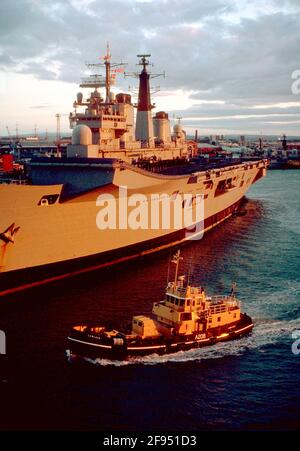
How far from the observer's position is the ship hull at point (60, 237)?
2294 cm

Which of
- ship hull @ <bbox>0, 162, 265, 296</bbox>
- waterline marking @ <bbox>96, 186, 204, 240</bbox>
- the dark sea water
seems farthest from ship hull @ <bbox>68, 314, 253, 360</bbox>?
waterline marking @ <bbox>96, 186, 204, 240</bbox>

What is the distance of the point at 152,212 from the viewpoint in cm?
3111

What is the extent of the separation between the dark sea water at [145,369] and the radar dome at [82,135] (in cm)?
784

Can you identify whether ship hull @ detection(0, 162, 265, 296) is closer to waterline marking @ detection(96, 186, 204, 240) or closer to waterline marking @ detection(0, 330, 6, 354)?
waterline marking @ detection(96, 186, 204, 240)

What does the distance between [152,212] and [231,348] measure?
1353 cm

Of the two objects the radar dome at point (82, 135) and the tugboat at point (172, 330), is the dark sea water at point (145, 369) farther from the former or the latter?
the radar dome at point (82, 135)

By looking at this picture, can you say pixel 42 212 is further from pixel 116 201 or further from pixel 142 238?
pixel 142 238

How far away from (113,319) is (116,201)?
8.37 metres

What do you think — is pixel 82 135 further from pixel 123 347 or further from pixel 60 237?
pixel 123 347

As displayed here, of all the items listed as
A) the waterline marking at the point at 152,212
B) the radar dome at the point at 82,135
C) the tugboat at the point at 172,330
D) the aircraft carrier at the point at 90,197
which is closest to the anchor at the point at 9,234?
the aircraft carrier at the point at 90,197

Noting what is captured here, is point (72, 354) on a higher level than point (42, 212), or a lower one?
lower

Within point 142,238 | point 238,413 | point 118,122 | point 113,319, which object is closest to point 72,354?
point 113,319

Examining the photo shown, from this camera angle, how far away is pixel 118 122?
34.9 meters
